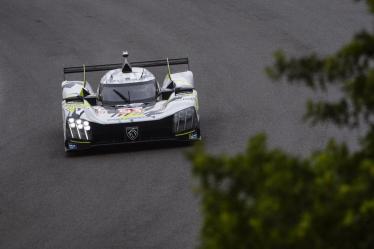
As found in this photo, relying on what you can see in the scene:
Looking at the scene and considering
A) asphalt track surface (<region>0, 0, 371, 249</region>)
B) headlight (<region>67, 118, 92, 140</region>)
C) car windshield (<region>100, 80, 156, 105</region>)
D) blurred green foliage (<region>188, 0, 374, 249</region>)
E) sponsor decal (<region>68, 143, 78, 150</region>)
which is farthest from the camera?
car windshield (<region>100, 80, 156, 105</region>)

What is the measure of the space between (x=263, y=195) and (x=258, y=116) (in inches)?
568

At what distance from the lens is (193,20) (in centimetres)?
3127

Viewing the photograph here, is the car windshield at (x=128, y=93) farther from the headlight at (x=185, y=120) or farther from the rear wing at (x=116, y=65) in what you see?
the headlight at (x=185, y=120)

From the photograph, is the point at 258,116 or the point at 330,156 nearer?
the point at 330,156

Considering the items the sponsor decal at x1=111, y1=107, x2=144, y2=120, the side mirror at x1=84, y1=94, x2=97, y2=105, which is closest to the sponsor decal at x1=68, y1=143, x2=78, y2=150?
the sponsor decal at x1=111, y1=107, x2=144, y2=120

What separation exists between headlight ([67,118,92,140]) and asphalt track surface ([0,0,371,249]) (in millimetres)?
405

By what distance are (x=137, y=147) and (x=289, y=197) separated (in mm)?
12355

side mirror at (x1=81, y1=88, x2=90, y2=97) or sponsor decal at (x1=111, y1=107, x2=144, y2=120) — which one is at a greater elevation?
side mirror at (x1=81, y1=88, x2=90, y2=97)

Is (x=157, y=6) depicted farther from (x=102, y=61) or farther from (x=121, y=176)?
(x=121, y=176)

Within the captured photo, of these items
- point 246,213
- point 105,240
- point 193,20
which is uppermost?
point 193,20

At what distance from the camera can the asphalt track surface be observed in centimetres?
1445

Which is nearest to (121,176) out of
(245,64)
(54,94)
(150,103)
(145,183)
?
(145,183)

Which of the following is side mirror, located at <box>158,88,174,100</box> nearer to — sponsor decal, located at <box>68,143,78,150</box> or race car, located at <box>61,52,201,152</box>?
race car, located at <box>61,52,201,152</box>

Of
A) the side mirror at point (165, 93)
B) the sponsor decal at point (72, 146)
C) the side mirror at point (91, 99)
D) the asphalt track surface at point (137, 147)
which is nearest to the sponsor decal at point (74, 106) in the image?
the side mirror at point (91, 99)
